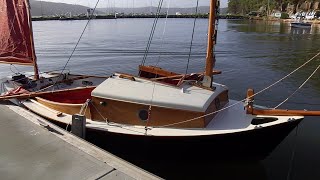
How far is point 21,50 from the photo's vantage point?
1504cm

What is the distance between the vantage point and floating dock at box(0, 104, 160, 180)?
695cm

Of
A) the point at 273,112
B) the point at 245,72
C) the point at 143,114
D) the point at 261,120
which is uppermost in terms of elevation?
the point at 273,112

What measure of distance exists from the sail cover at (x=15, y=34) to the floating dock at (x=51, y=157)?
595 centimetres

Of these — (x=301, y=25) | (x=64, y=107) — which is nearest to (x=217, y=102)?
(x=64, y=107)

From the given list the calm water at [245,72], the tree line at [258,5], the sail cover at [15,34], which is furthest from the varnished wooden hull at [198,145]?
the tree line at [258,5]

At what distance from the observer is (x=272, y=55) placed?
34469mm

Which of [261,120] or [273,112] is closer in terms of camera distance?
[273,112]

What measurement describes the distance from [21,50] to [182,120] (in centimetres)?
940

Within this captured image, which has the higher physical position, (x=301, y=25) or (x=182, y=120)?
(x=301, y=25)

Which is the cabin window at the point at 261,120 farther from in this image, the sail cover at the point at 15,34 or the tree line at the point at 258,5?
the tree line at the point at 258,5

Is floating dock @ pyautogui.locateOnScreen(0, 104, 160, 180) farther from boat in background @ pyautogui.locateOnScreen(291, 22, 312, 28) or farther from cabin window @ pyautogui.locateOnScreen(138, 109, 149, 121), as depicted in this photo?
boat in background @ pyautogui.locateOnScreen(291, 22, 312, 28)

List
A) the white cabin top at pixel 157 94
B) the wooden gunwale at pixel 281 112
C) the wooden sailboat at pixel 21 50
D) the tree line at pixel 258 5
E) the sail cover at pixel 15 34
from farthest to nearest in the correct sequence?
the tree line at pixel 258 5 < the sail cover at pixel 15 34 < the wooden sailboat at pixel 21 50 < the white cabin top at pixel 157 94 < the wooden gunwale at pixel 281 112

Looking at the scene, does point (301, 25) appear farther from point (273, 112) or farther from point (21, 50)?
point (273, 112)

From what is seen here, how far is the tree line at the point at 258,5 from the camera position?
13050 centimetres
